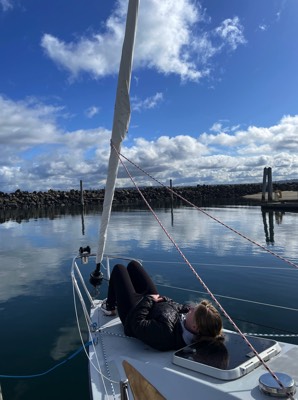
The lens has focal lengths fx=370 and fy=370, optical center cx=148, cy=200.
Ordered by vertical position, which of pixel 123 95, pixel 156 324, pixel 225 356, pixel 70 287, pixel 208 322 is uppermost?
pixel 123 95

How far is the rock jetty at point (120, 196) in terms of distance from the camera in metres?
59.9

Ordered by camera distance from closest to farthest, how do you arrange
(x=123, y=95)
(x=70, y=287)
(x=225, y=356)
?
(x=225, y=356)
(x=123, y=95)
(x=70, y=287)

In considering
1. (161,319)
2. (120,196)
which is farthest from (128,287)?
(120,196)

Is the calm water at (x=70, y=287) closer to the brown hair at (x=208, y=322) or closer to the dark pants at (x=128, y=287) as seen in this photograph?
the dark pants at (x=128, y=287)

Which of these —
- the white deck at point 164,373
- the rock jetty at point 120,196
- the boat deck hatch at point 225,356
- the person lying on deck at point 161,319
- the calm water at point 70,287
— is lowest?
the calm water at point 70,287

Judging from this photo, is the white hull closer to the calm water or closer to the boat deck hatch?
the boat deck hatch

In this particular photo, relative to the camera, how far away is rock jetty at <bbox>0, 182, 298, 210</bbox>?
59.9 metres

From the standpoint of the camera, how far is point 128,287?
5.30m

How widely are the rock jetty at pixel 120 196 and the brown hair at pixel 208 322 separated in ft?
183

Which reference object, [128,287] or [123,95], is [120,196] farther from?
[128,287]

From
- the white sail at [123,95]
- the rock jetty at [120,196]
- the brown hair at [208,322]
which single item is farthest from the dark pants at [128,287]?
the rock jetty at [120,196]

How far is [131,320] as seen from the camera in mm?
4711

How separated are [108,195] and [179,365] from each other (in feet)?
11.9

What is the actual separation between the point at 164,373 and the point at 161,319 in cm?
71
